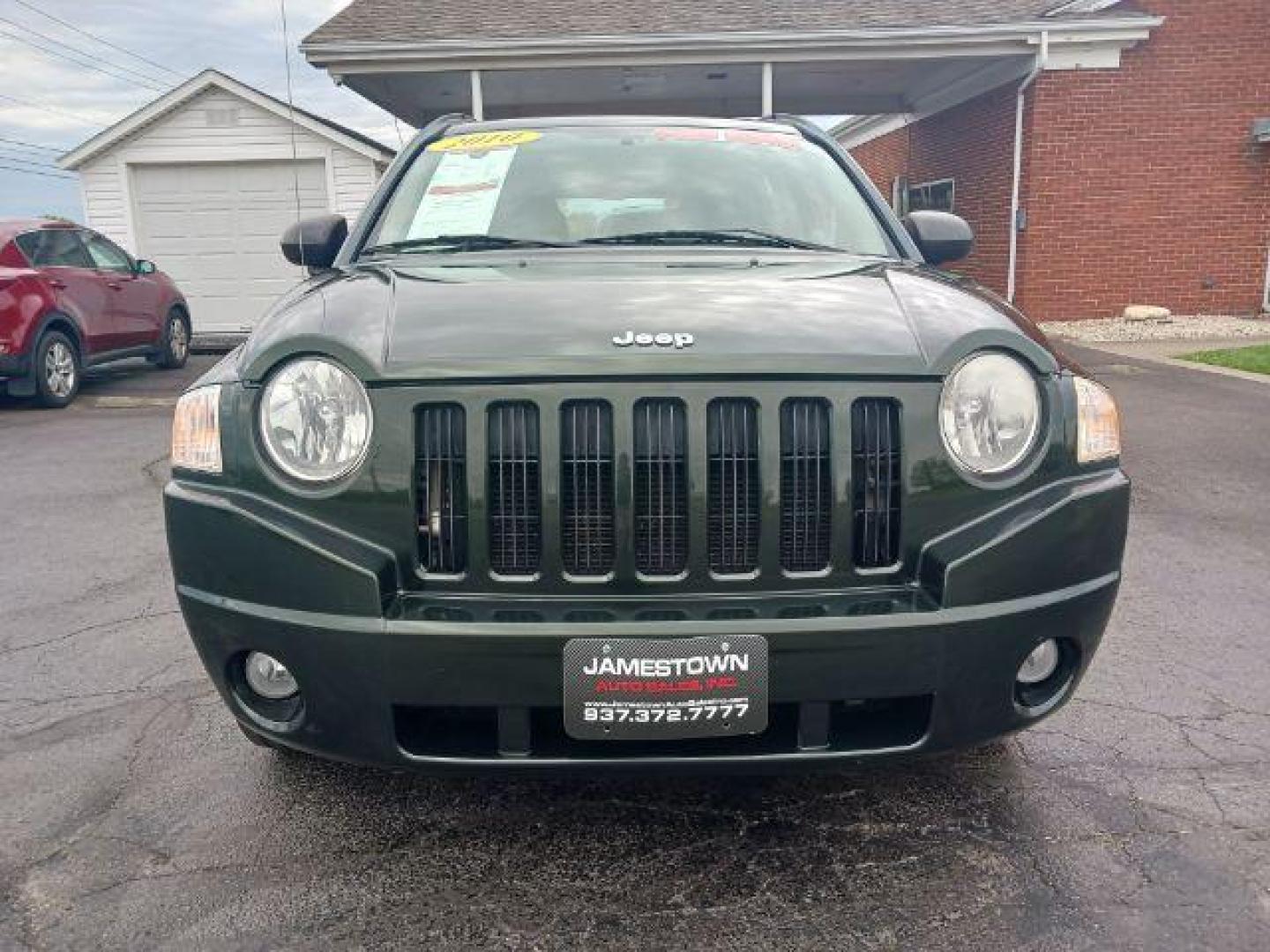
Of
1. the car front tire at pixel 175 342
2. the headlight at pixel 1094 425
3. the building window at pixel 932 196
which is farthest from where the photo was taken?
the building window at pixel 932 196

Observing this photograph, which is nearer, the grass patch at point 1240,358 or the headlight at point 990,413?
the headlight at point 990,413

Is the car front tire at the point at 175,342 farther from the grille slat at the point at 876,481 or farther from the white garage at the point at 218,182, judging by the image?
the grille slat at the point at 876,481

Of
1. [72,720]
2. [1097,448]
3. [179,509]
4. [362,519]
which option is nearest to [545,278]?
[362,519]

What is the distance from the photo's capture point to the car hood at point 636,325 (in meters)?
2.02

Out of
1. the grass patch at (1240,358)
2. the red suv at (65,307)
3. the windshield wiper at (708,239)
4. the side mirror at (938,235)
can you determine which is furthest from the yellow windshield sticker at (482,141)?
the grass patch at (1240,358)

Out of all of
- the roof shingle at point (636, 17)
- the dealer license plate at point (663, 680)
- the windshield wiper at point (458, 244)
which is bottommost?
the dealer license plate at point (663, 680)

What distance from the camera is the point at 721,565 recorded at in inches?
80.7

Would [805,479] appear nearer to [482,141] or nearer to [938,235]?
[938,235]

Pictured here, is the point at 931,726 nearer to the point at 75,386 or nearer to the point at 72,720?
the point at 72,720

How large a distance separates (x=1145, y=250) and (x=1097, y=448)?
42.7ft

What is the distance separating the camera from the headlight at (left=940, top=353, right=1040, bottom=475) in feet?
6.83

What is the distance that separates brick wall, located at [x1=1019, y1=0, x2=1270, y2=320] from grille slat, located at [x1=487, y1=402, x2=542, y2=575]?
503 inches

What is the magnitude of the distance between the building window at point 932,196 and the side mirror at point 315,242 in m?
13.7

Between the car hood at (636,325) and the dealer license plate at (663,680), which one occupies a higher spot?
the car hood at (636,325)
